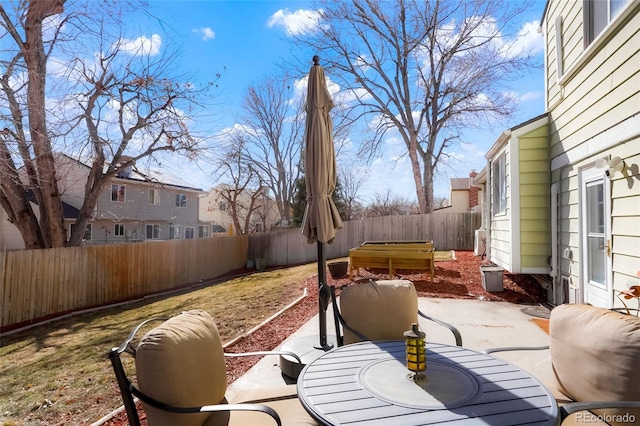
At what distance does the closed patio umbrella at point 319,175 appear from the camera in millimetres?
3482

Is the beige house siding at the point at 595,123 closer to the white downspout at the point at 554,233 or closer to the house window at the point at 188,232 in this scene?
the white downspout at the point at 554,233

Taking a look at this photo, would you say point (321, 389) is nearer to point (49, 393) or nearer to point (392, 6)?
point (49, 393)

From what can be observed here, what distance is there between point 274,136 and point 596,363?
22.4m

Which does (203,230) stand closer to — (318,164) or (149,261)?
(149,261)

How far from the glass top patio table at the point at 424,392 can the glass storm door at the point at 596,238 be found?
117 inches

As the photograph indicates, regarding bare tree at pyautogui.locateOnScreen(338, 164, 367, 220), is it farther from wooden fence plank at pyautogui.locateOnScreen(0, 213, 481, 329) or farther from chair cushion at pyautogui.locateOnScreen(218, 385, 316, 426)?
chair cushion at pyautogui.locateOnScreen(218, 385, 316, 426)

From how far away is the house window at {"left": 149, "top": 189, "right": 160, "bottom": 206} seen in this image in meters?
20.9

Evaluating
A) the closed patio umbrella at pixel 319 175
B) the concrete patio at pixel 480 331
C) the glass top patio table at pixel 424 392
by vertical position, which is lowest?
the concrete patio at pixel 480 331

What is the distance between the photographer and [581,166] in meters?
4.68

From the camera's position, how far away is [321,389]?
1769mm

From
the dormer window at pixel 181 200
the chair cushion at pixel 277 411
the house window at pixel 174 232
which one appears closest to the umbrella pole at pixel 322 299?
the chair cushion at pixel 277 411

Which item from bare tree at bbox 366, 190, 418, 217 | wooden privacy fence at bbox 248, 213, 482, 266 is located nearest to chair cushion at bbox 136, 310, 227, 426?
wooden privacy fence at bbox 248, 213, 482, 266

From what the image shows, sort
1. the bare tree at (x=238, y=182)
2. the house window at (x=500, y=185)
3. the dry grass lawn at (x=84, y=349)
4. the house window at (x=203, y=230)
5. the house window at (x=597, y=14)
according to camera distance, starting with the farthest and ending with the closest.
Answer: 1. the house window at (x=203, y=230)
2. the bare tree at (x=238, y=182)
3. the house window at (x=500, y=185)
4. the house window at (x=597, y=14)
5. the dry grass lawn at (x=84, y=349)

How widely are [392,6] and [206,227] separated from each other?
763 inches
